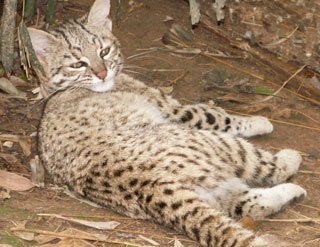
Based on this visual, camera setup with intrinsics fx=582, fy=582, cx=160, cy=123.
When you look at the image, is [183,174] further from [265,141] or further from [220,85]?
[220,85]

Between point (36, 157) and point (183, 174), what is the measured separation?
6.04 feet

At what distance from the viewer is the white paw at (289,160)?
5371 millimetres

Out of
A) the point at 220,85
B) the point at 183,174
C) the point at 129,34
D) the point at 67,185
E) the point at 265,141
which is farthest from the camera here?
the point at 129,34

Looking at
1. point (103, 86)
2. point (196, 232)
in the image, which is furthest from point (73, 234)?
point (103, 86)

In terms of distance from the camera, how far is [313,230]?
471 centimetres

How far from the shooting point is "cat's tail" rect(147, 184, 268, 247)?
399cm

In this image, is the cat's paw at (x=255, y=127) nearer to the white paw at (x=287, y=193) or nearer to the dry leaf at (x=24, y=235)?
the white paw at (x=287, y=193)

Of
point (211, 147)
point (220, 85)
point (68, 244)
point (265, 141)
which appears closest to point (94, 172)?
point (68, 244)

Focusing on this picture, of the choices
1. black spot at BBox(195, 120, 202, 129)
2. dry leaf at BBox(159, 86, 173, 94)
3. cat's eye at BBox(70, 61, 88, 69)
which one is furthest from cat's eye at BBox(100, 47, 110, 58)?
dry leaf at BBox(159, 86, 173, 94)

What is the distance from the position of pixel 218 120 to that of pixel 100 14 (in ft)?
5.42

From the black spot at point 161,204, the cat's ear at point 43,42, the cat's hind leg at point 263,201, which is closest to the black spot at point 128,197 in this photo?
the black spot at point 161,204

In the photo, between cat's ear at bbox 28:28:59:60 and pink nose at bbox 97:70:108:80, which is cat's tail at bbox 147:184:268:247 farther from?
cat's ear at bbox 28:28:59:60

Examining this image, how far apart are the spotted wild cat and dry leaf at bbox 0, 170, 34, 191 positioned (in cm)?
24

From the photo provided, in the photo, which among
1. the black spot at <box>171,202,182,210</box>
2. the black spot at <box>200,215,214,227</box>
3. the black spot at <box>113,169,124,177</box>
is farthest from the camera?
the black spot at <box>113,169,124,177</box>
